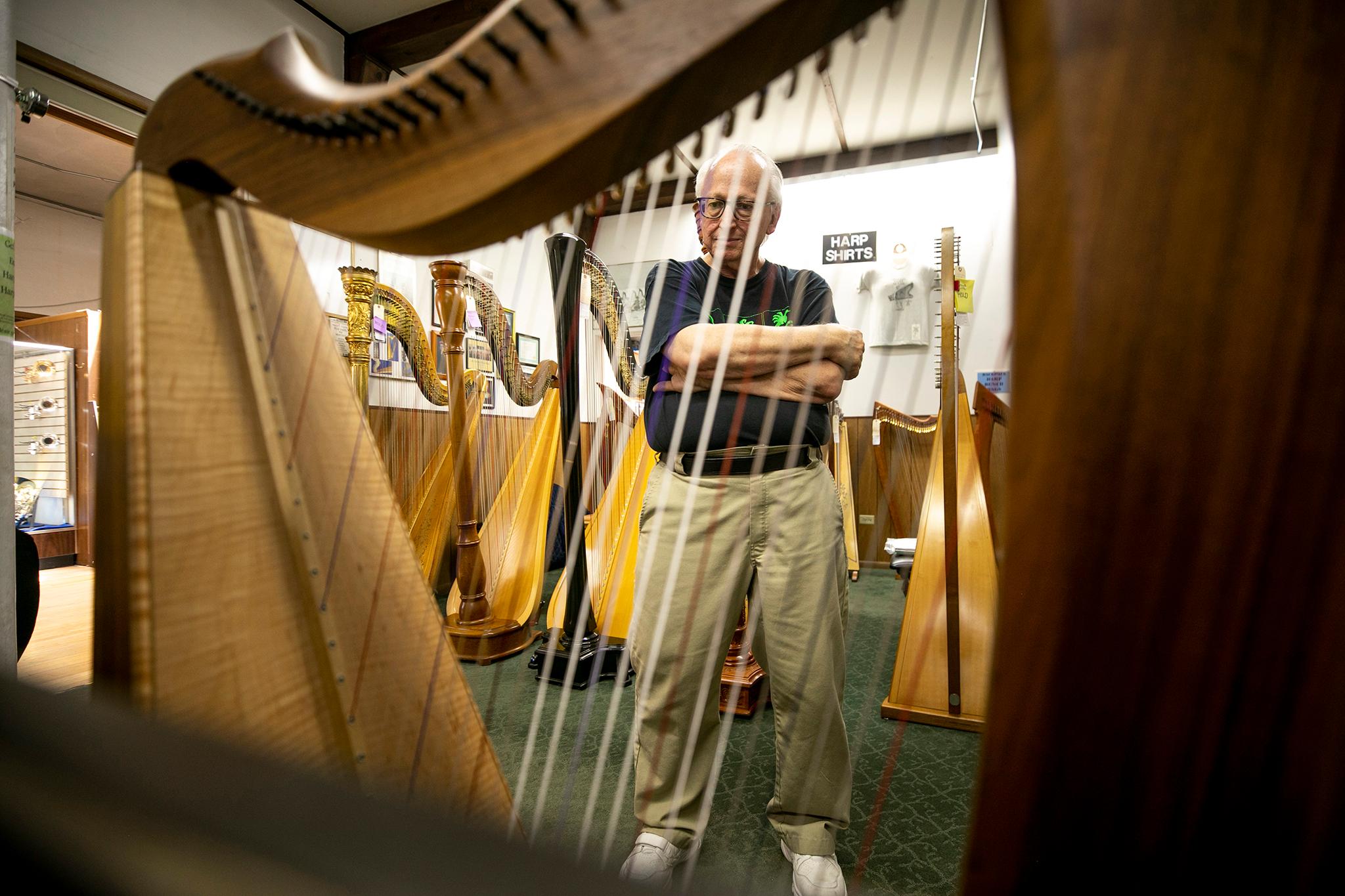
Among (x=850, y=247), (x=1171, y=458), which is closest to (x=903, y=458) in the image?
(x=850, y=247)

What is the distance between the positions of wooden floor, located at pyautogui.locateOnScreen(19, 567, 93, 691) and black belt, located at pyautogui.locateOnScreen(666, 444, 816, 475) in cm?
137

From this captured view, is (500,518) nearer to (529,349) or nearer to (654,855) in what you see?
(654,855)

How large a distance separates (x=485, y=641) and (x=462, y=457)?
2.15ft

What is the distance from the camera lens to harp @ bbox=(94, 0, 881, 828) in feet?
1.25

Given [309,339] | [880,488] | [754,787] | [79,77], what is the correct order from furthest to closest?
[880,488] → [79,77] → [754,787] → [309,339]

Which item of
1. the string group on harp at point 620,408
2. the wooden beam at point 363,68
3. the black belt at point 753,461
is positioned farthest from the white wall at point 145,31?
the black belt at point 753,461

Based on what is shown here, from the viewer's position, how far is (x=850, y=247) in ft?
13.5

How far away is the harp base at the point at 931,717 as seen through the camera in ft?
5.97

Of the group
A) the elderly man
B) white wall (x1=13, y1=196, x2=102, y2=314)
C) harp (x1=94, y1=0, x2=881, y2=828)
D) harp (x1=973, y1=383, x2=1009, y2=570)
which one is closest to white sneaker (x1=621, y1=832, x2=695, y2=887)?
the elderly man

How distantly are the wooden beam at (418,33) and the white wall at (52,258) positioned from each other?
3.14 m

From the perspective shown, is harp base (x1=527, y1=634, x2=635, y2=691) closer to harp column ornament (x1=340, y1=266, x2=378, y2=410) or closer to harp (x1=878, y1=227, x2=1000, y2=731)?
harp (x1=878, y1=227, x2=1000, y2=731)

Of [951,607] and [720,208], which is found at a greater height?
[720,208]

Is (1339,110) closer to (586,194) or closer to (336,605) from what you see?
(586,194)

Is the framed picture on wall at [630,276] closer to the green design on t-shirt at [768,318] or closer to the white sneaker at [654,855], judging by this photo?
the green design on t-shirt at [768,318]
